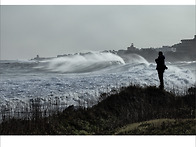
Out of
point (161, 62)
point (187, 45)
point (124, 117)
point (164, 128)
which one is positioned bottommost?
point (164, 128)

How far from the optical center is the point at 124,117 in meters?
10.4

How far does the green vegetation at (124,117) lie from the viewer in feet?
26.8

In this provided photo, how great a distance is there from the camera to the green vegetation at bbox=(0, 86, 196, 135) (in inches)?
321

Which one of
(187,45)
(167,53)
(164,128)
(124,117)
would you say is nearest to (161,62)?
(124,117)

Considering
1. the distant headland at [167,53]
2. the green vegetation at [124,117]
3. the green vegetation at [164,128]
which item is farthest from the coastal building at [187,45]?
the green vegetation at [164,128]

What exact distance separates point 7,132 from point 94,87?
8611 millimetres

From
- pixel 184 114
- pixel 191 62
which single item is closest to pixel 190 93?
pixel 184 114

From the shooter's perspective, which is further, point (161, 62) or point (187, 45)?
point (187, 45)

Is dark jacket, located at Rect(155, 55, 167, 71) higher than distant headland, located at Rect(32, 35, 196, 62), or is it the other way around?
distant headland, located at Rect(32, 35, 196, 62)

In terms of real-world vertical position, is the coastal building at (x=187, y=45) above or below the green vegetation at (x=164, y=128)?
above

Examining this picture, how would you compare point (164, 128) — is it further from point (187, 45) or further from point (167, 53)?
point (167, 53)

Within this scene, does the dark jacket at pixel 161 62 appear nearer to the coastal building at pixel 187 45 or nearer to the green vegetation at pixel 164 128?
the coastal building at pixel 187 45

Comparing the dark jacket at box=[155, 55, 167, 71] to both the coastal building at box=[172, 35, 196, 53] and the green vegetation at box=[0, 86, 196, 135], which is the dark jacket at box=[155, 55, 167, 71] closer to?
the green vegetation at box=[0, 86, 196, 135]

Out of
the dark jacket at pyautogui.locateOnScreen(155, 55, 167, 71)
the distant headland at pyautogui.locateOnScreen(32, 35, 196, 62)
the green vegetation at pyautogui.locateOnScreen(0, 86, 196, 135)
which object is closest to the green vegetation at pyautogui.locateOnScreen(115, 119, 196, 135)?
the green vegetation at pyautogui.locateOnScreen(0, 86, 196, 135)
